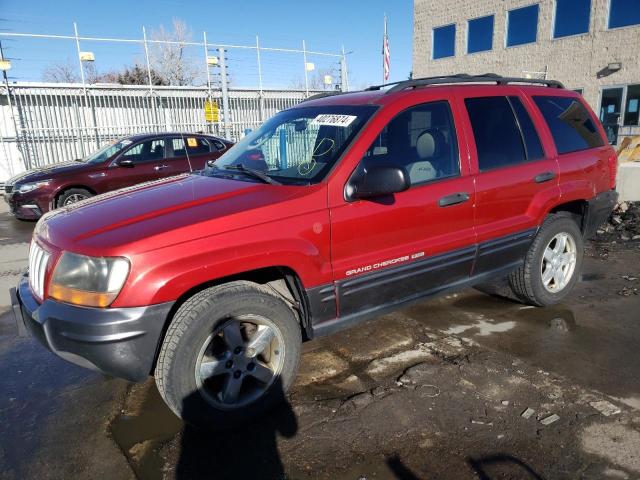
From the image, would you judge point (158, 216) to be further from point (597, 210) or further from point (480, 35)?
point (480, 35)

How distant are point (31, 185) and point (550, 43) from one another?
17623 mm

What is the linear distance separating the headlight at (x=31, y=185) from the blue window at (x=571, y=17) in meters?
17.4

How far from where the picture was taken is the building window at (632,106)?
1571 cm

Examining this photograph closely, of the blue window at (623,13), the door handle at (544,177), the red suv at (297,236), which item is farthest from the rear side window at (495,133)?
the blue window at (623,13)

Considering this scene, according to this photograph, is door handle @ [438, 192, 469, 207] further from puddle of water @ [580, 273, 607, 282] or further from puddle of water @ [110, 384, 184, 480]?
puddle of water @ [580, 273, 607, 282]

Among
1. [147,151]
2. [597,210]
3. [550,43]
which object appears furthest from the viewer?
[550,43]

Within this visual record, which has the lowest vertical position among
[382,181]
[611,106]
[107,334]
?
[107,334]

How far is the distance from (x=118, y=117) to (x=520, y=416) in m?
15.4

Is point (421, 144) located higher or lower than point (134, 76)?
lower

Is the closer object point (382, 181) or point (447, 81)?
point (382, 181)

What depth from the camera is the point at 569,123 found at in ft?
14.1

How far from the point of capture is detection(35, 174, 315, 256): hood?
2424 mm

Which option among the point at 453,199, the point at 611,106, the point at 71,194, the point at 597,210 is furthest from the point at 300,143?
the point at 611,106

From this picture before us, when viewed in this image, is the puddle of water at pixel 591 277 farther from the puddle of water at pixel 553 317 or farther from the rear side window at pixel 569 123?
the rear side window at pixel 569 123
